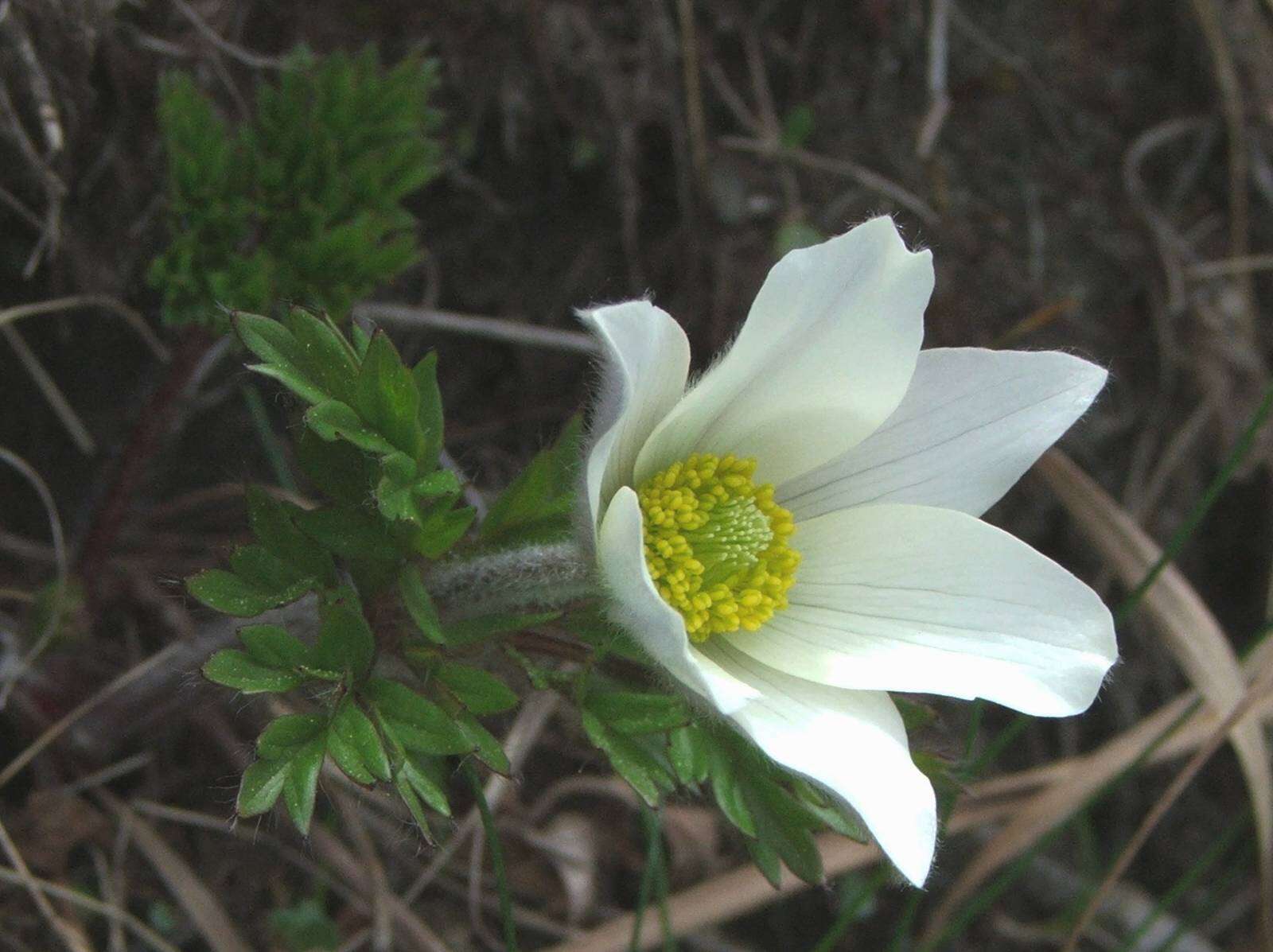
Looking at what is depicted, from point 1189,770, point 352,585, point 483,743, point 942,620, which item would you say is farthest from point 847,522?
point 1189,770

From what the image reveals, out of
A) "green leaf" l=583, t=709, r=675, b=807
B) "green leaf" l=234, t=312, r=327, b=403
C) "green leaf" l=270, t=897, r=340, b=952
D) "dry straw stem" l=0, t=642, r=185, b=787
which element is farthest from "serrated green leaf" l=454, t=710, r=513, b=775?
"green leaf" l=270, t=897, r=340, b=952

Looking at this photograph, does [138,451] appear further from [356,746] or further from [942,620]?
[942,620]

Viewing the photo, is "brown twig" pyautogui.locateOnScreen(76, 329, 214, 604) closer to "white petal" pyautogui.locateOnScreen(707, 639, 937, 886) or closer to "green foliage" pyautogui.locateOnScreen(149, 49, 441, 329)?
"green foliage" pyautogui.locateOnScreen(149, 49, 441, 329)

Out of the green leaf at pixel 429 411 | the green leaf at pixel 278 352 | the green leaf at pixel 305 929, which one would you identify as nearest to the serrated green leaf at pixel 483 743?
the green leaf at pixel 429 411

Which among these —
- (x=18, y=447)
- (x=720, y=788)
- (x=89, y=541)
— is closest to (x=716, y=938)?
(x=720, y=788)

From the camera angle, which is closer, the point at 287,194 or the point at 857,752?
the point at 857,752

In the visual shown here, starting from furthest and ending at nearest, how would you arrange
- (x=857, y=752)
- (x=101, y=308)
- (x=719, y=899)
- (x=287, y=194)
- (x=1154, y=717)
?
1. (x=1154, y=717)
2. (x=719, y=899)
3. (x=101, y=308)
4. (x=287, y=194)
5. (x=857, y=752)

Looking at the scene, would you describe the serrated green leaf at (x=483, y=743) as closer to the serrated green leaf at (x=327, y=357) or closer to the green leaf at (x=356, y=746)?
the green leaf at (x=356, y=746)
